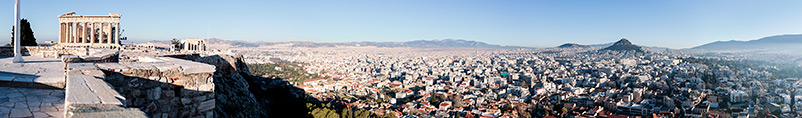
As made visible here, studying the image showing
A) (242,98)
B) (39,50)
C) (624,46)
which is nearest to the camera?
(242,98)

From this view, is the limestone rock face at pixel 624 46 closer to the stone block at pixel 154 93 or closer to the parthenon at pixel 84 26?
the parthenon at pixel 84 26

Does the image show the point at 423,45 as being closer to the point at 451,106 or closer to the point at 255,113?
the point at 451,106

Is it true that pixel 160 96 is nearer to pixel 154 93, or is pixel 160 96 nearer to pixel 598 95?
pixel 154 93

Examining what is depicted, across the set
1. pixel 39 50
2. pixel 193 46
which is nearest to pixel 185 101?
pixel 39 50

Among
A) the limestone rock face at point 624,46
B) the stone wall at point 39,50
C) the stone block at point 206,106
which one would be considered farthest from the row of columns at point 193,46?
the limestone rock face at point 624,46

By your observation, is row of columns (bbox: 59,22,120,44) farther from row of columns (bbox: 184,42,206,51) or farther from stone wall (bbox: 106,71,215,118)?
stone wall (bbox: 106,71,215,118)

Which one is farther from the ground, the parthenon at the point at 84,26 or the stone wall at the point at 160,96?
the parthenon at the point at 84,26

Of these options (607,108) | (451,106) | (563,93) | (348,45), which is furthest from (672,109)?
(348,45)
